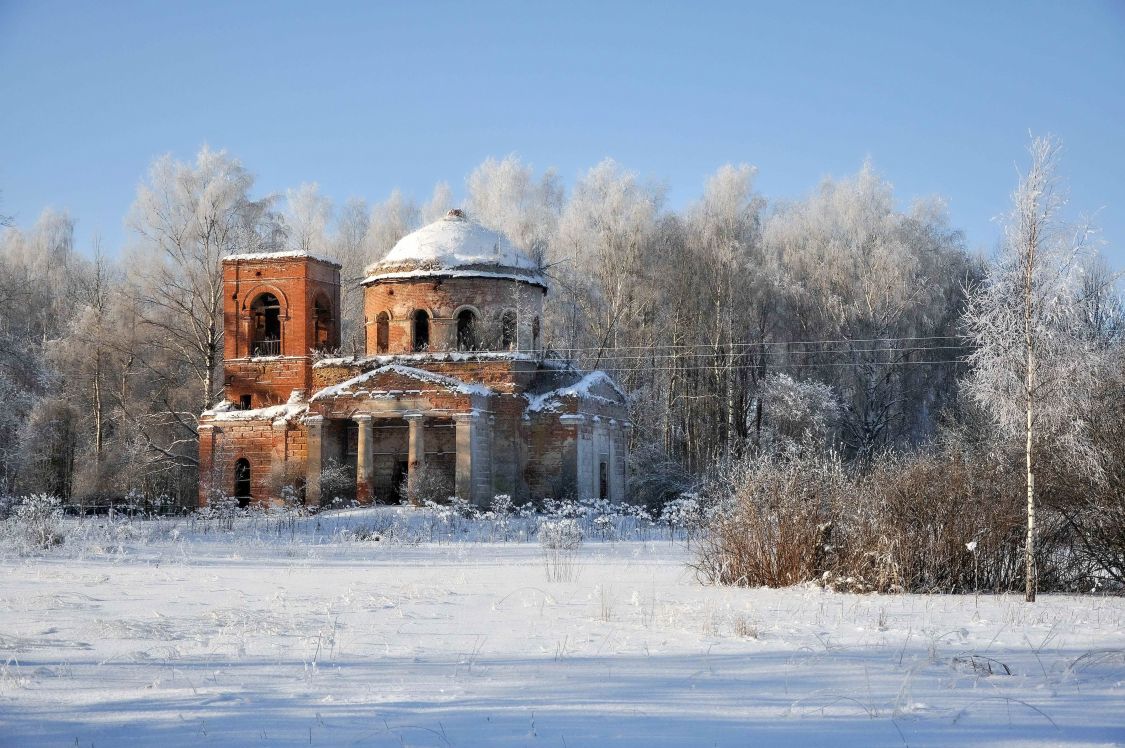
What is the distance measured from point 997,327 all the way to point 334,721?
914 cm

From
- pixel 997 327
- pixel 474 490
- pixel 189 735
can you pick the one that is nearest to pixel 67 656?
pixel 189 735

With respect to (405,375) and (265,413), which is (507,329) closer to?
(405,375)

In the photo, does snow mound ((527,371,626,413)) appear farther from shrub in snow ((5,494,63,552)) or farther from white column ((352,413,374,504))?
shrub in snow ((5,494,63,552))

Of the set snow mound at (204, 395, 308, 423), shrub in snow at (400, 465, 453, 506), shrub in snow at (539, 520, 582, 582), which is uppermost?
snow mound at (204, 395, 308, 423)

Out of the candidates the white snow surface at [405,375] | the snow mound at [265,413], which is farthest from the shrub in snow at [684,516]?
the snow mound at [265,413]

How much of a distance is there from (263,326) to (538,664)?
29447 mm

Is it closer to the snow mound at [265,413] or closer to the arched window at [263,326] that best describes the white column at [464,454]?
the snow mound at [265,413]

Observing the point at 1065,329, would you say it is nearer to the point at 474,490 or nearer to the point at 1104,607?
the point at 1104,607

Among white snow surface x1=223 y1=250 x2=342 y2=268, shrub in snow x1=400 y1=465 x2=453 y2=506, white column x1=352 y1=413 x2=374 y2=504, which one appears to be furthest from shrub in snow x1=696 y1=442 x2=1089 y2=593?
white snow surface x1=223 y1=250 x2=342 y2=268

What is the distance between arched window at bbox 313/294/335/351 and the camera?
35875 mm

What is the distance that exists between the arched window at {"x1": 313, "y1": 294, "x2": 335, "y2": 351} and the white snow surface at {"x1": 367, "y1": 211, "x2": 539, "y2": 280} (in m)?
2.14

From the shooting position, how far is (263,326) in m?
35.4

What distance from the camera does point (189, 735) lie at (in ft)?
18.8

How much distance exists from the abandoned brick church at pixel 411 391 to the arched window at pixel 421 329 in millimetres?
42
